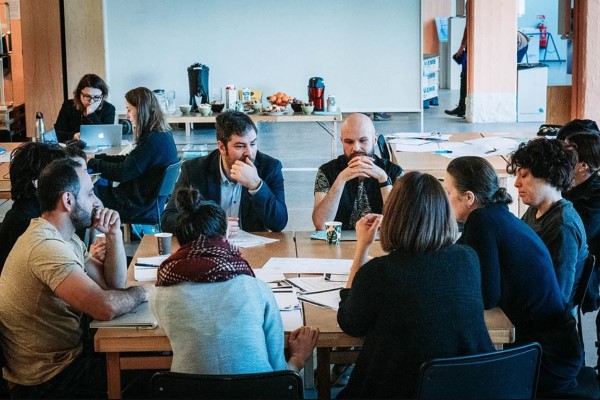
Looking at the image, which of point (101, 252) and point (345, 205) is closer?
point (101, 252)

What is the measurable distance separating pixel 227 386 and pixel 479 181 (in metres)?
1.38

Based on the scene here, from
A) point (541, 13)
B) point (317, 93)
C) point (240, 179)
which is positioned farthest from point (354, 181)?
point (541, 13)

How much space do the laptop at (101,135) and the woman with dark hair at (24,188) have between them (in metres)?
3.20

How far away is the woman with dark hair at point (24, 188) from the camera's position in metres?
3.94

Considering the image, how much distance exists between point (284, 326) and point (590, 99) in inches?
262

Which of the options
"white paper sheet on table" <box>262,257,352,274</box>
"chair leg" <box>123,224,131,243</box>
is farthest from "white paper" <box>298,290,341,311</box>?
"chair leg" <box>123,224,131,243</box>

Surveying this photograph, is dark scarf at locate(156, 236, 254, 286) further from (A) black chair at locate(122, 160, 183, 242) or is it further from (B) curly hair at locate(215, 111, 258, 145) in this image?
(A) black chair at locate(122, 160, 183, 242)

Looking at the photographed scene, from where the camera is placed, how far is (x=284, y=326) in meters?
3.17

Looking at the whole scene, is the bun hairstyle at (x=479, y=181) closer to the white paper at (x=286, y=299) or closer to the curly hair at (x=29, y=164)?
the white paper at (x=286, y=299)

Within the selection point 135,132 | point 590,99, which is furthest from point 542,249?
point 590,99

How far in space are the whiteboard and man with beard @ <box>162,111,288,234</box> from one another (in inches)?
277

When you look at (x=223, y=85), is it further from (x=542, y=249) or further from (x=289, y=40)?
(x=542, y=249)

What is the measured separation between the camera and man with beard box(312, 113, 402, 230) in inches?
183

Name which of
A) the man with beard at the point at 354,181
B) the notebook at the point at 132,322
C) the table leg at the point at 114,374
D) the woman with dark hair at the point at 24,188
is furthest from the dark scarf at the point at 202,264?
the man with beard at the point at 354,181
